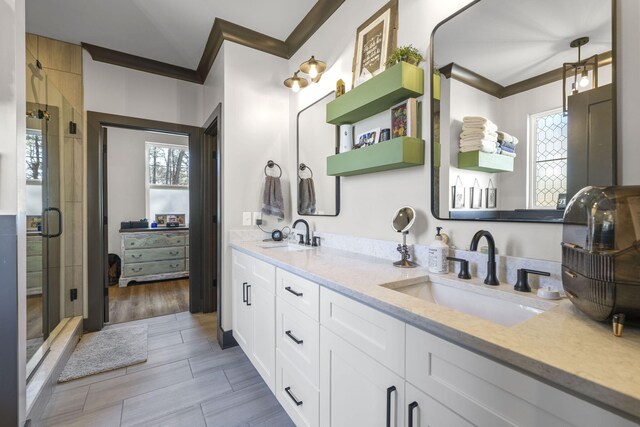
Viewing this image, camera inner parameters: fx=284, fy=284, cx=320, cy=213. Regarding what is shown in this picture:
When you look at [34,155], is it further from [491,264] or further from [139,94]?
[491,264]

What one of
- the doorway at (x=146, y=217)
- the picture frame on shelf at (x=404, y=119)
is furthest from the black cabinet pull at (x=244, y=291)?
the doorway at (x=146, y=217)

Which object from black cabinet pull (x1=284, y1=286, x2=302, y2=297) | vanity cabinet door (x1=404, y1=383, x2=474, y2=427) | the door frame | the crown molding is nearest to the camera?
vanity cabinet door (x1=404, y1=383, x2=474, y2=427)

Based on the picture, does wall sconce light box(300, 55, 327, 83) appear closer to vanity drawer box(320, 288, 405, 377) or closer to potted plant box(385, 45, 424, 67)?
potted plant box(385, 45, 424, 67)

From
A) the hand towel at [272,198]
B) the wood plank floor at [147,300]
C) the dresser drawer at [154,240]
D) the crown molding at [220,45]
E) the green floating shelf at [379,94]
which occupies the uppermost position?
the crown molding at [220,45]

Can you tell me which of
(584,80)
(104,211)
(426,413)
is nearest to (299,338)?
(426,413)

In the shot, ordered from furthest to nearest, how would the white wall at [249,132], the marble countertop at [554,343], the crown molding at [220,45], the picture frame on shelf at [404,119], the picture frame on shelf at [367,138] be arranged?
the white wall at [249,132], the crown molding at [220,45], the picture frame on shelf at [367,138], the picture frame on shelf at [404,119], the marble countertop at [554,343]

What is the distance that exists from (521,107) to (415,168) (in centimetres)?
54

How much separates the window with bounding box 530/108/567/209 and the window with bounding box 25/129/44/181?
288 centimetres

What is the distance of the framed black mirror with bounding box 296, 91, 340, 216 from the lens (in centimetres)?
219

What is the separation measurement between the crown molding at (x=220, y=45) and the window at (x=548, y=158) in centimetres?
172

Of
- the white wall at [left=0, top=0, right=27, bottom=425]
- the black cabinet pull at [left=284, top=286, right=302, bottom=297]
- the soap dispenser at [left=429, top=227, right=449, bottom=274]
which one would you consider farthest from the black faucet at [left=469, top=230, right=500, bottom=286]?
the white wall at [left=0, top=0, right=27, bottom=425]

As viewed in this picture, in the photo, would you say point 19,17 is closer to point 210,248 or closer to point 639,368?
point 210,248

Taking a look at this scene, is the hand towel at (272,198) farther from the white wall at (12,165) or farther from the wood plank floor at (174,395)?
the white wall at (12,165)

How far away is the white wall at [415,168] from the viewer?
0.90 metres
